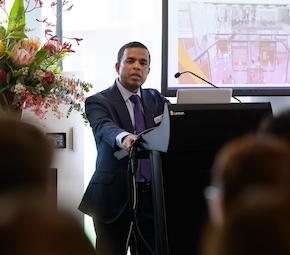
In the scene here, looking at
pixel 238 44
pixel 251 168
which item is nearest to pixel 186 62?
pixel 238 44

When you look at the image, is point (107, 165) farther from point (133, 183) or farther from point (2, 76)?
point (2, 76)

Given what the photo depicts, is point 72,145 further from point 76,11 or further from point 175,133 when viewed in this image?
point 175,133

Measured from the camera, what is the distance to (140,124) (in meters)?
2.70

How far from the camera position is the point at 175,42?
13.5ft

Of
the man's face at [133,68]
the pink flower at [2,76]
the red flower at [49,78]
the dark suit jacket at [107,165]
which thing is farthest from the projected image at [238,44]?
the pink flower at [2,76]

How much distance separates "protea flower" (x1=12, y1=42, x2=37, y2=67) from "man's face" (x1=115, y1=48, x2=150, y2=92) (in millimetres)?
599

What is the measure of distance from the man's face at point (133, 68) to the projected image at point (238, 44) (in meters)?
1.23

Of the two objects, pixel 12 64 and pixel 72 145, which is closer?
pixel 12 64

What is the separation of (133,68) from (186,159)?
38.9 inches

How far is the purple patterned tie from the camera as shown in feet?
8.41

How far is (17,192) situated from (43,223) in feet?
0.12

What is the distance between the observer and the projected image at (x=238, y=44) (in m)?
4.20

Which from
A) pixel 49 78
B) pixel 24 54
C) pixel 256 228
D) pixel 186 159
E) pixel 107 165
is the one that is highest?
pixel 24 54

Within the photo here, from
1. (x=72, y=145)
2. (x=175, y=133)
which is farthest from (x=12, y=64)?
(x=72, y=145)
